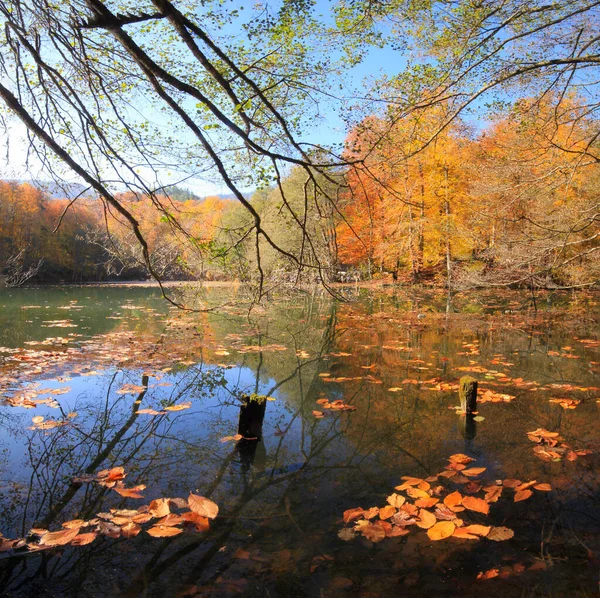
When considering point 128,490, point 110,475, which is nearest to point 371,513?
point 128,490

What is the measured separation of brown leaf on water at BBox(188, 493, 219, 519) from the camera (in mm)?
3383

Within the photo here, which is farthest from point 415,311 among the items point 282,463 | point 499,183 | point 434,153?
point 282,463

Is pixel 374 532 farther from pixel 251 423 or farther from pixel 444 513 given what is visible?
pixel 251 423

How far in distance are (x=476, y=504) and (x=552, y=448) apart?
163 cm

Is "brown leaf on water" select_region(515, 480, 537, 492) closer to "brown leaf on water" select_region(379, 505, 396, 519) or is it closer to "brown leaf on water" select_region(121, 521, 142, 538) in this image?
"brown leaf on water" select_region(379, 505, 396, 519)

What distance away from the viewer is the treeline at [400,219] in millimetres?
4742

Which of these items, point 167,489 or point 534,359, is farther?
point 534,359

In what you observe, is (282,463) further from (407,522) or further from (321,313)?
(321,313)

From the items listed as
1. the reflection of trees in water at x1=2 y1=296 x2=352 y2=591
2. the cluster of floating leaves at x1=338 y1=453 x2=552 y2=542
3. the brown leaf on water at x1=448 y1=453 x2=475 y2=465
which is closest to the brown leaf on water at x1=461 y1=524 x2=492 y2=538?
the cluster of floating leaves at x1=338 y1=453 x2=552 y2=542

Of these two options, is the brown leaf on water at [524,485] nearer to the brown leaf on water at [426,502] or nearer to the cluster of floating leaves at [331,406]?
the brown leaf on water at [426,502]

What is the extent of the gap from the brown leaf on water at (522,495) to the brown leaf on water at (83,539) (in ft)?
10.6

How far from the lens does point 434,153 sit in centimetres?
2155

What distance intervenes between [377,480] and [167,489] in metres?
1.84

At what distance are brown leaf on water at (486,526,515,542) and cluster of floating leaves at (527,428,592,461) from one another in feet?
4.81
